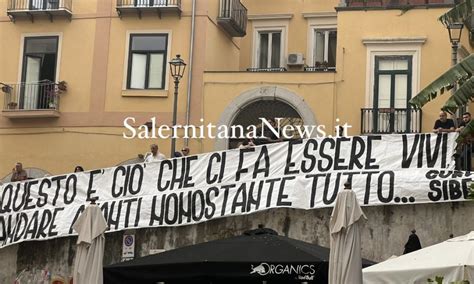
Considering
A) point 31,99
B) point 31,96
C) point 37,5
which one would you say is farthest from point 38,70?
point 37,5

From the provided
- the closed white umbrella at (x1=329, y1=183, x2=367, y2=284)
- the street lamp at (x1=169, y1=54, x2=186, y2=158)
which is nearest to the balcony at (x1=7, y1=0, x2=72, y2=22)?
the street lamp at (x1=169, y1=54, x2=186, y2=158)

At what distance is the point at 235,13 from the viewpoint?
33438 millimetres

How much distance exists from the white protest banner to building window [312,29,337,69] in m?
12.1

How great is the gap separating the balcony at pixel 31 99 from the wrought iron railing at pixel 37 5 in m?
2.49

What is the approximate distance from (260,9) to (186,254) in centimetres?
2117

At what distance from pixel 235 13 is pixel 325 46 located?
11.7 ft

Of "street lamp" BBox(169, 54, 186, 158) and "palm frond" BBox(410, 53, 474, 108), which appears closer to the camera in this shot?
"palm frond" BBox(410, 53, 474, 108)

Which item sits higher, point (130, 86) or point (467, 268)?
point (130, 86)

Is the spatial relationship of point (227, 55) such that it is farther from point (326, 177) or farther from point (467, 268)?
point (467, 268)

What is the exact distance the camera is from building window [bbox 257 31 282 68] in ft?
116

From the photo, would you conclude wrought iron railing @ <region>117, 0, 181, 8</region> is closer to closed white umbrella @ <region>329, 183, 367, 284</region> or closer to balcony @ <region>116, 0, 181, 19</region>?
balcony @ <region>116, 0, 181, 19</region>

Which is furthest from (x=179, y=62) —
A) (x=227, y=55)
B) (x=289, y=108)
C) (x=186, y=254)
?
(x=186, y=254)

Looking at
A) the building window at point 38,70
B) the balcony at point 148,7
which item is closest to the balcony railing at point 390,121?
the balcony at point 148,7

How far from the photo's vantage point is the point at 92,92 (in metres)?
32.4
